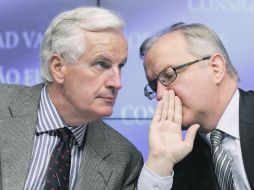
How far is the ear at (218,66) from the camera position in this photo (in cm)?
182

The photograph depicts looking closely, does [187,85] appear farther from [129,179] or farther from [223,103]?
[129,179]

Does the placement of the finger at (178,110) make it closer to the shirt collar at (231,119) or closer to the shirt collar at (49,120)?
the shirt collar at (231,119)

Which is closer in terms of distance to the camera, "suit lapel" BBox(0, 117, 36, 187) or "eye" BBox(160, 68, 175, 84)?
"suit lapel" BBox(0, 117, 36, 187)

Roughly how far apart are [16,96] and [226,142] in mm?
672

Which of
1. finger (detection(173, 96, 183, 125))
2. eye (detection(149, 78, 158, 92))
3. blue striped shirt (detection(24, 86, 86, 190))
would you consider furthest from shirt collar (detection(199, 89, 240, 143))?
blue striped shirt (detection(24, 86, 86, 190))

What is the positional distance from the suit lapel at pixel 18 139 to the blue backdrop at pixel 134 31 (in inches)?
23.8

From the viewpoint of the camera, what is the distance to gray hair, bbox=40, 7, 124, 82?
1.78m

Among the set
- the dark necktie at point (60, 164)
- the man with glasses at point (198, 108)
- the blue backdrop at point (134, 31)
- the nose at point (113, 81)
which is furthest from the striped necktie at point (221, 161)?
the blue backdrop at point (134, 31)

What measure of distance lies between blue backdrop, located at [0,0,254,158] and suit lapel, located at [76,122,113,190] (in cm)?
56

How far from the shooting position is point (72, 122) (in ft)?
6.03

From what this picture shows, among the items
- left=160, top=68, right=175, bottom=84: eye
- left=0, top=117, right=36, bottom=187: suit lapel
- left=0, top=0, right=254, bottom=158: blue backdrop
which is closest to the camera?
left=0, top=117, right=36, bottom=187: suit lapel

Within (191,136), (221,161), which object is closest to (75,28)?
(191,136)

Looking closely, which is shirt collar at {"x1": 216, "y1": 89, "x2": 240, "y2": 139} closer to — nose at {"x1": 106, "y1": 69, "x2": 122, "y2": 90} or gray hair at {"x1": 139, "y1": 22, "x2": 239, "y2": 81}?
gray hair at {"x1": 139, "y1": 22, "x2": 239, "y2": 81}

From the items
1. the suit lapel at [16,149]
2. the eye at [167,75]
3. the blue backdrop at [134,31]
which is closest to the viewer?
the suit lapel at [16,149]
